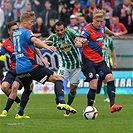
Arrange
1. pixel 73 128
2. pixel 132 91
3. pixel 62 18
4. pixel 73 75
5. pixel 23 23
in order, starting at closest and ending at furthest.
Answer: pixel 73 128 → pixel 23 23 → pixel 73 75 → pixel 132 91 → pixel 62 18

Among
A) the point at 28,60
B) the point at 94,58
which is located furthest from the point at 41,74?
the point at 94,58

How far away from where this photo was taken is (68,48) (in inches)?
508

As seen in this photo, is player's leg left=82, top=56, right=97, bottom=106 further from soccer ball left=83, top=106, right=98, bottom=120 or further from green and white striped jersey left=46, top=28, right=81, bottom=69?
soccer ball left=83, top=106, right=98, bottom=120

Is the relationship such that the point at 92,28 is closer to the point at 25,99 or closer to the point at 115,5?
the point at 25,99

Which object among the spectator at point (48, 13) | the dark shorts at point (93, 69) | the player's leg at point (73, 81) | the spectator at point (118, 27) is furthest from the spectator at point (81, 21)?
the dark shorts at point (93, 69)

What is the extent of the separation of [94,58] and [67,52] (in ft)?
2.43

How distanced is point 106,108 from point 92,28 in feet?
9.45

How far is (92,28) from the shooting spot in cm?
1255

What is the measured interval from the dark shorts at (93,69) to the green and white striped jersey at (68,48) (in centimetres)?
46

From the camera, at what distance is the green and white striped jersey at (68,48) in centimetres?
1272

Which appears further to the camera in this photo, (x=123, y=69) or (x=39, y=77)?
(x=123, y=69)

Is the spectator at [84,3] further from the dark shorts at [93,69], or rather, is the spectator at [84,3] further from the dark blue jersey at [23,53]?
the dark blue jersey at [23,53]

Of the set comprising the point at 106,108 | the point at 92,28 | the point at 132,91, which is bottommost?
the point at 132,91

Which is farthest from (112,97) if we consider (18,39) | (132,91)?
(132,91)
